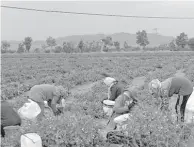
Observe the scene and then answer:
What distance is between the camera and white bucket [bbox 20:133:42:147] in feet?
14.8

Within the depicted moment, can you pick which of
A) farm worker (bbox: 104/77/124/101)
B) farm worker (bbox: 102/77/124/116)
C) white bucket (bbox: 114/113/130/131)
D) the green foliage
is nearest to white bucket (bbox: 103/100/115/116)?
farm worker (bbox: 102/77/124/116)

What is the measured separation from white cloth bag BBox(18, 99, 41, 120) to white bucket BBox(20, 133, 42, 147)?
1.39m

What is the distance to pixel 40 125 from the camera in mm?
4941

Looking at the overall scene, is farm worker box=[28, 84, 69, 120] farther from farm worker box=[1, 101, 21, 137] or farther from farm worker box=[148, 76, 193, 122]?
farm worker box=[148, 76, 193, 122]

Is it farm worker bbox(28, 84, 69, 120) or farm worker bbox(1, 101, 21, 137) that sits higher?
farm worker bbox(28, 84, 69, 120)

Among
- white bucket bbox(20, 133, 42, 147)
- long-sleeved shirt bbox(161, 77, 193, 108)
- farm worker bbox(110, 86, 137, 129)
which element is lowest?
white bucket bbox(20, 133, 42, 147)

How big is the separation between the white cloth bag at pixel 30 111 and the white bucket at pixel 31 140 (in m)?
1.39

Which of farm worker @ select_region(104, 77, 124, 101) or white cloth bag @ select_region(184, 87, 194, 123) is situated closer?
white cloth bag @ select_region(184, 87, 194, 123)

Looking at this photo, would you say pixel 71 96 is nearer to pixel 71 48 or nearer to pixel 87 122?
pixel 87 122

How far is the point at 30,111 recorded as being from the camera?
239 inches

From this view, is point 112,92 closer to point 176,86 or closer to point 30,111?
point 176,86

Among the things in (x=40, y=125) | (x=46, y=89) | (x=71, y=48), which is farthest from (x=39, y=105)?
(x=71, y=48)

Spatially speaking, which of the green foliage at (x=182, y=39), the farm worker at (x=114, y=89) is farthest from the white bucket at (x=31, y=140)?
the green foliage at (x=182, y=39)

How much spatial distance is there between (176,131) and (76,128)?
64.5 inches
